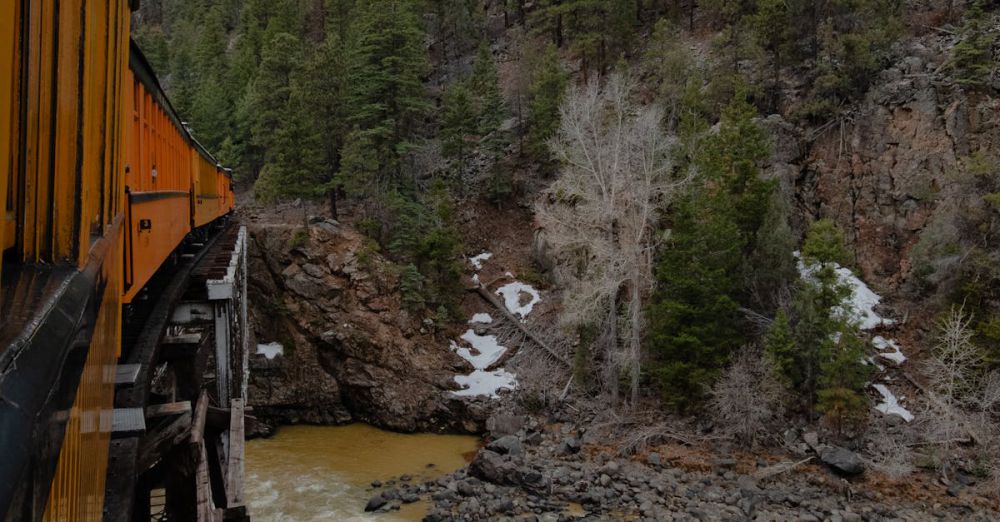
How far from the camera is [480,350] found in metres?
23.2

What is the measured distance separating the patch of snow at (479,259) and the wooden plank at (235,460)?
21037 mm

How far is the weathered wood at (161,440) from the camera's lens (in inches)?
163

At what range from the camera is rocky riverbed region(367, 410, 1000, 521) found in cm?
1308

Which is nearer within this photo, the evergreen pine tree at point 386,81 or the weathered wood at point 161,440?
the weathered wood at point 161,440

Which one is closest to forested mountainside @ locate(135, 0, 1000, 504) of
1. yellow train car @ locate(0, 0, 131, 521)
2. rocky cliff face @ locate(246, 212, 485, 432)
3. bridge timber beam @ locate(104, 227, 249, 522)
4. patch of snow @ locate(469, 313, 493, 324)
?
patch of snow @ locate(469, 313, 493, 324)

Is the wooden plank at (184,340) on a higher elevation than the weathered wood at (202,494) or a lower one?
higher

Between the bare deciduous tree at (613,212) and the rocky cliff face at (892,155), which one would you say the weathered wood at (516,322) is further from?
the rocky cliff face at (892,155)

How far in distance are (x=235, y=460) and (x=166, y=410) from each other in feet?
4.54

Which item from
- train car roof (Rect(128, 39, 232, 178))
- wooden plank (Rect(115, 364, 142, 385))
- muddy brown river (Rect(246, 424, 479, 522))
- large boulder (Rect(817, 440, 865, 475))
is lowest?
muddy brown river (Rect(246, 424, 479, 522))

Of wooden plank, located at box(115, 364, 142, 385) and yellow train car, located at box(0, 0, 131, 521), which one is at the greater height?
yellow train car, located at box(0, 0, 131, 521)

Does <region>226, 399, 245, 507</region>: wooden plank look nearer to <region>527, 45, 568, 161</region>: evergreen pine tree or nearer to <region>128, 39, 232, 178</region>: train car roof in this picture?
<region>128, 39, 232, 178</region>: train car roof

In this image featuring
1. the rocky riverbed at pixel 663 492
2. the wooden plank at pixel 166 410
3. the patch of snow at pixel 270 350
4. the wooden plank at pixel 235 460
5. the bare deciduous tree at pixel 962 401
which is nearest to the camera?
the wooden plank at pixel 166 410

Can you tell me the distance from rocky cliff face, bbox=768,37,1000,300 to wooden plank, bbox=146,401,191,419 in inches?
857

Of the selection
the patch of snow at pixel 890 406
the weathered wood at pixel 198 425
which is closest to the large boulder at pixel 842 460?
the patch of snow at pixel 890 406
